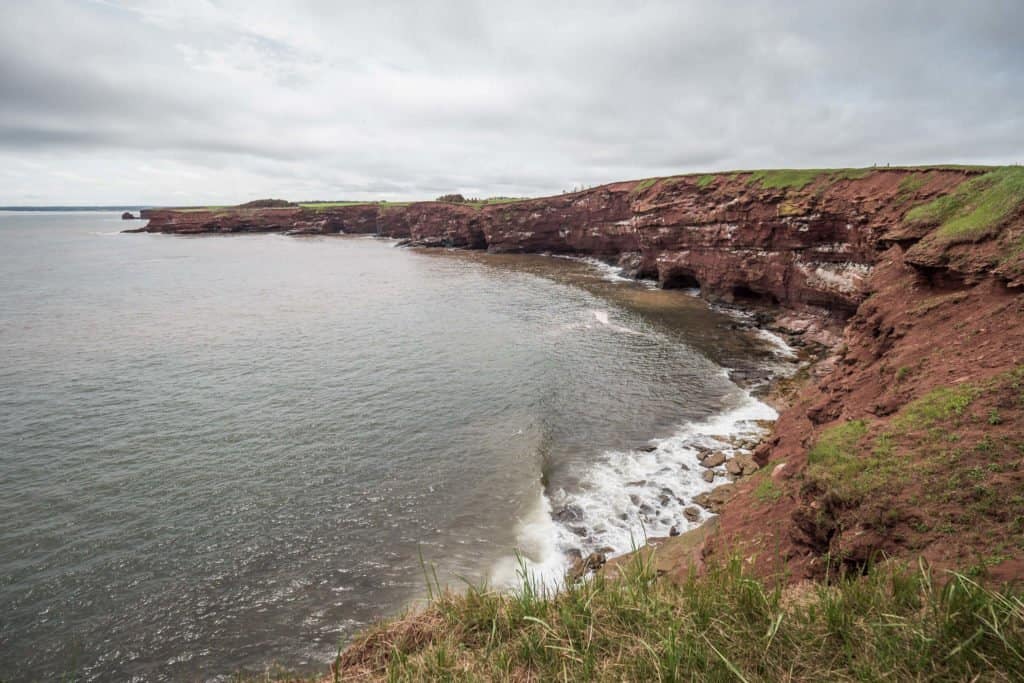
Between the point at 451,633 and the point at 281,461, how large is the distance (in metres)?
14.9

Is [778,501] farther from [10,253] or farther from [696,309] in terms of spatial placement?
[10,253]

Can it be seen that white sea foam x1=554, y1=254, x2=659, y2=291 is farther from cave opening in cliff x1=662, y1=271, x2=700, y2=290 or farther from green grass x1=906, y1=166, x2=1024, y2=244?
green grass x1=906, y1=166, x2=1024, y2=244

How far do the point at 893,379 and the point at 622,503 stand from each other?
29.8 ft

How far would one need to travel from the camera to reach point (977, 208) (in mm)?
18219

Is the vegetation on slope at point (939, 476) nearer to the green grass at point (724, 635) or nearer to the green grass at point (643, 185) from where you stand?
the green grass at point (724, 635)

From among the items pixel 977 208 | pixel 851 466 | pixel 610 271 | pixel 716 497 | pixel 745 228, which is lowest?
pixel 716 497

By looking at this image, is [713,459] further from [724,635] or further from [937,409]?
[724,635]

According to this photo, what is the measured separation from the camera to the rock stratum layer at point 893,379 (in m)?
7.79

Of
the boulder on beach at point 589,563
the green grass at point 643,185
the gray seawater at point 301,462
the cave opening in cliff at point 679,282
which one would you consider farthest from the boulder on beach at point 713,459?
the green grass at point 643,185

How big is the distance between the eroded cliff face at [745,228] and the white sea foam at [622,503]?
12.5 meters

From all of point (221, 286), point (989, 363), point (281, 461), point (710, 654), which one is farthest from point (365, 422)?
point (221, 286)

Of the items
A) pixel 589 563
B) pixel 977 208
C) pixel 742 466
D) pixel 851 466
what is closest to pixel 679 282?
pixel 977 208

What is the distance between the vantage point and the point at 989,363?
1137 centimetres

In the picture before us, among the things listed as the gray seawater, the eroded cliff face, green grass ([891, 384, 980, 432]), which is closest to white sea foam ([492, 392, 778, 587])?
the gray seawater
